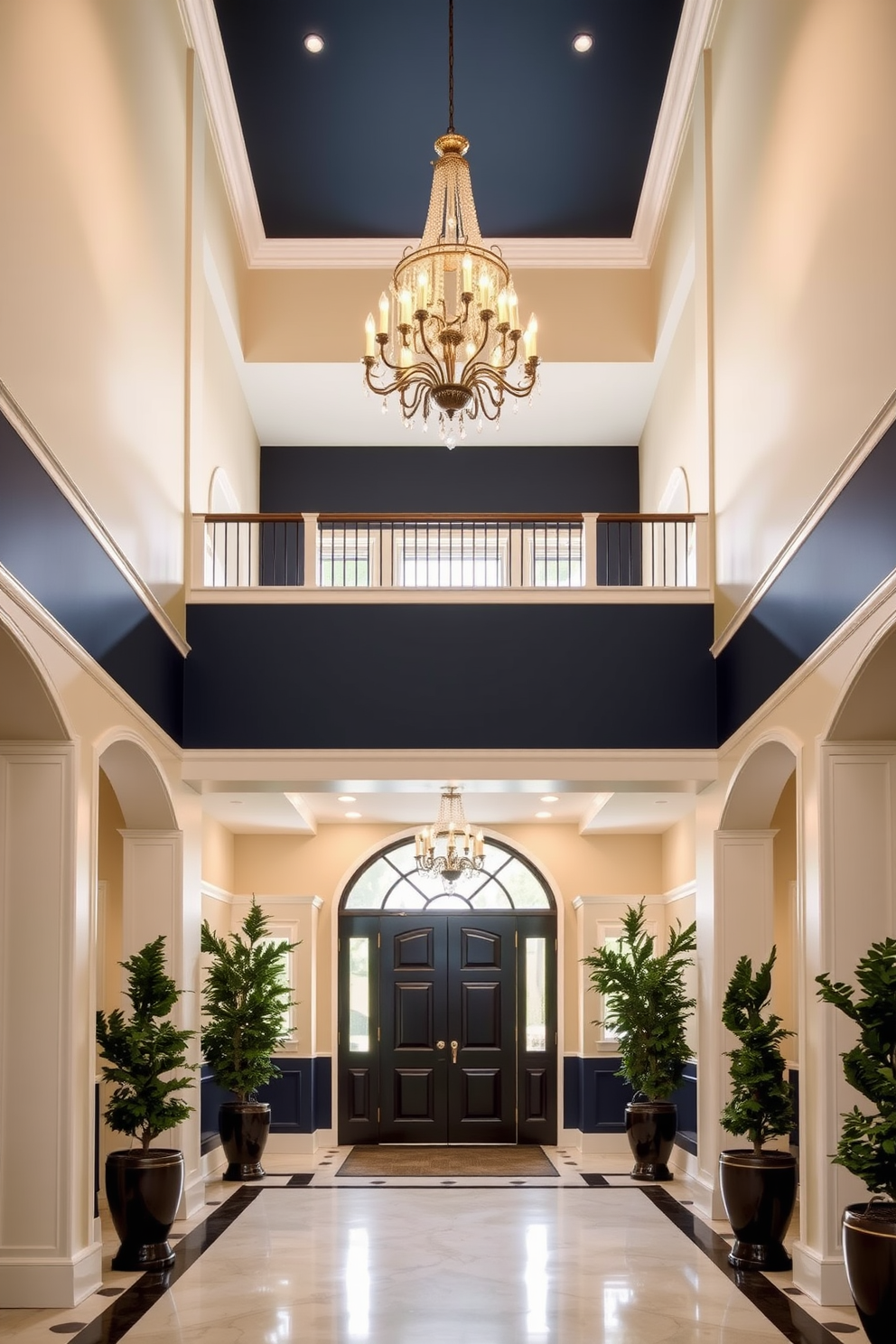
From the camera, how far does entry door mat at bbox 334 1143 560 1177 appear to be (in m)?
13.1

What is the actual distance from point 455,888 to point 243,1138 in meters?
4.31

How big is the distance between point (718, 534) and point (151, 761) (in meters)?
4.53

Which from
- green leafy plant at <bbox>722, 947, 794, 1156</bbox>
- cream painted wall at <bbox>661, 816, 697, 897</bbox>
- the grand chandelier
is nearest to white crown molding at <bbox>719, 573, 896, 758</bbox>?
green leafy plant at <bbox>722, 947, 794, 1156</bbox>

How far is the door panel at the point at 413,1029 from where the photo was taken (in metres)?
15.4

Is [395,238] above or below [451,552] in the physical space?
above

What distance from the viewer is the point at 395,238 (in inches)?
550

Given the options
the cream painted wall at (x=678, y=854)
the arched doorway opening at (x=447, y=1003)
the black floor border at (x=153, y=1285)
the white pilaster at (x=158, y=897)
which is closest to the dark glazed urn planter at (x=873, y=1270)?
the black floor border at (x=153, y=1285)

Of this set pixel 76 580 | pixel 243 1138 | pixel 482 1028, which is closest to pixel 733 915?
pixel 243 1138

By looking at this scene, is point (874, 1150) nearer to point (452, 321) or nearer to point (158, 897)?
point (452, 321)

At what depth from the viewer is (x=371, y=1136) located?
1531cm

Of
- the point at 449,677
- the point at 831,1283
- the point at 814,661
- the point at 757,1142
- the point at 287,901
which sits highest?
the point at 449,677

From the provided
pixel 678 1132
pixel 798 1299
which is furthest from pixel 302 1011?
pixel 798 1299

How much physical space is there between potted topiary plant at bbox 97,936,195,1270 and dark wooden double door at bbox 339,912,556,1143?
22.4 ft

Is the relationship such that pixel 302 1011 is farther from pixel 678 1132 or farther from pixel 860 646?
pixel 860 646
